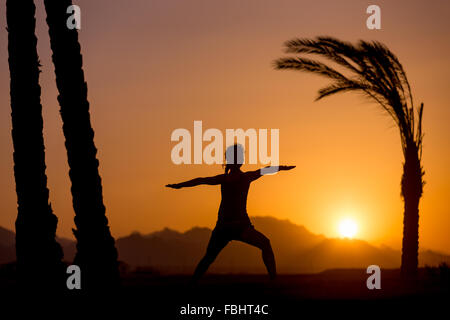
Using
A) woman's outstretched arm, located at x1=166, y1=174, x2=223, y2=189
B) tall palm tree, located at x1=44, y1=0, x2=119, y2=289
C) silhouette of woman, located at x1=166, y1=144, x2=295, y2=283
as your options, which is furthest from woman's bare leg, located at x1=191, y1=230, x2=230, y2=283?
tall palm tree, located at x1=44, y1=0, x2=119, y2=289

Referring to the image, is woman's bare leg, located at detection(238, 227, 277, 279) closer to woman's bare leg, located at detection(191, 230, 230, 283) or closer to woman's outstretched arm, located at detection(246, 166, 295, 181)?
woman's bare leg, located at detection(191, 230, 230, 283)

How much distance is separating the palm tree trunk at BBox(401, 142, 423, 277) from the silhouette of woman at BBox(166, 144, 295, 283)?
838cm

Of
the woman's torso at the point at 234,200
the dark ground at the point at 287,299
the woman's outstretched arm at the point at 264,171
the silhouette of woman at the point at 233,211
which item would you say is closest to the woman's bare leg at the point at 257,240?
the silhouette of woman at the point at 233,211

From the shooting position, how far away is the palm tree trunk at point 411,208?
19.3 metres

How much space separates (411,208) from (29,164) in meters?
10.7

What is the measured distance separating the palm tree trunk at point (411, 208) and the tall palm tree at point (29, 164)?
33.8 feet

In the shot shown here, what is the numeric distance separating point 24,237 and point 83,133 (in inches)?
65.6

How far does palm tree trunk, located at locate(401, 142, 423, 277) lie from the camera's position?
19.3 m

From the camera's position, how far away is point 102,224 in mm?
11234

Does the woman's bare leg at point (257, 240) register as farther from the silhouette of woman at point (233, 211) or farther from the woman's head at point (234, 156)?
the woman's head at point (234, 156)

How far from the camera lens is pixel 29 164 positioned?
1142 cm
